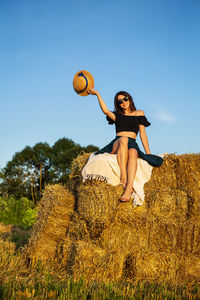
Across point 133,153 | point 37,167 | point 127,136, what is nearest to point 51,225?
point 133,153

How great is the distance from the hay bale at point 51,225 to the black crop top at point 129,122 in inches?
54.2

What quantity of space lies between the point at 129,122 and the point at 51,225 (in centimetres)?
205

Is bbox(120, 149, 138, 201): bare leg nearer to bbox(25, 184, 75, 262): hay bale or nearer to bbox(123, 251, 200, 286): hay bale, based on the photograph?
bbox(123, 251, 200, 286): hay bale

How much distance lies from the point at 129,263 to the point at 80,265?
650 millimetres

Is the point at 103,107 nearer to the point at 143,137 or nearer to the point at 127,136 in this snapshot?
the point at 127,136

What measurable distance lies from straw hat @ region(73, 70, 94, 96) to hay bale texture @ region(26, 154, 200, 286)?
1.63m

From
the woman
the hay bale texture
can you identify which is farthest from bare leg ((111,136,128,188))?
the hay bale texture

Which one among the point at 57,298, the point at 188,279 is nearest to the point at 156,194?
the point at 188,279

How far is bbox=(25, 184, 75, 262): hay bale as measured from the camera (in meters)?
4.64

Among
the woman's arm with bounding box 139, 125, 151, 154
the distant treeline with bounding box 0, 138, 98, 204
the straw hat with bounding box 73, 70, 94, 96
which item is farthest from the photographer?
the distant treeline with bounding box 0, 138, 98, 204

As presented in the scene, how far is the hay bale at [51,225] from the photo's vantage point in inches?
183

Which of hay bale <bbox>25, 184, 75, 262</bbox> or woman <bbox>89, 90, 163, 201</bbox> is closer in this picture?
woman <bbox>89, 90, 163, 201</bbox>

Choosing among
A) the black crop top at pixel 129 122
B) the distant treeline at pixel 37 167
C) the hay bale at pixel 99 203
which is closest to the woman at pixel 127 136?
the black crop top at pixel 129 122

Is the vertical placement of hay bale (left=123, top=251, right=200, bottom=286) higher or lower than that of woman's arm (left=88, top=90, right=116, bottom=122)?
lower
